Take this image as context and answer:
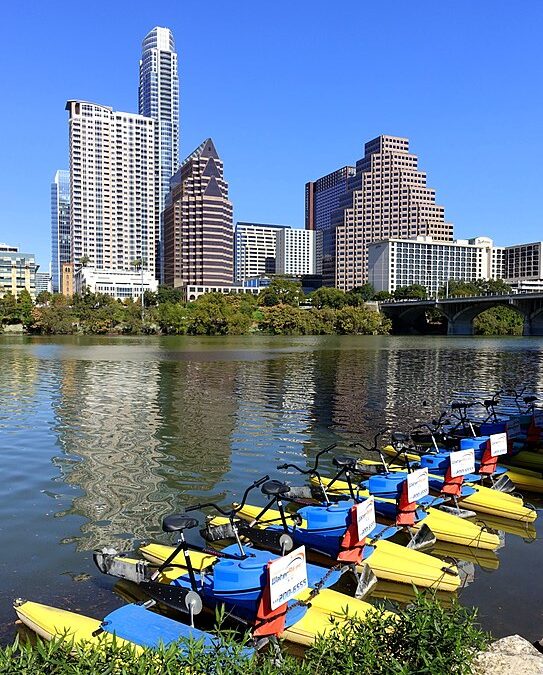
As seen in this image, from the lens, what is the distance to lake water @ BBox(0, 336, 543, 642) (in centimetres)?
1041

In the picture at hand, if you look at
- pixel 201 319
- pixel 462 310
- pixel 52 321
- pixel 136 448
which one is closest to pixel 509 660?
pixel 136 448

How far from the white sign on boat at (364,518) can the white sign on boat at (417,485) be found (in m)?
1.70

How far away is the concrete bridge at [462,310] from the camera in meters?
116

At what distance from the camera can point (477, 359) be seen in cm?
6103

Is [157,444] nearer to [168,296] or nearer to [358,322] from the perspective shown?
[358,322]

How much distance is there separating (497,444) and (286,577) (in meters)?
9.24

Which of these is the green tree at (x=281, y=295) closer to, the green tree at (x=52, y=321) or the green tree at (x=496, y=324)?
the green tree at (x=496, y=324)

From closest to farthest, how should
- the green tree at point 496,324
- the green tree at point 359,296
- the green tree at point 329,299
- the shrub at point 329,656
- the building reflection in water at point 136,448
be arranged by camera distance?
1. the shrub at point 329,656
2. the building reflection in water at point 136,448
3. the green tree at point 496,324
4. the green tree at point 329,299
5. the green tree at point 359,296

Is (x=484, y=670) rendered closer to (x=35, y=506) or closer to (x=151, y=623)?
(x=151, y=623)

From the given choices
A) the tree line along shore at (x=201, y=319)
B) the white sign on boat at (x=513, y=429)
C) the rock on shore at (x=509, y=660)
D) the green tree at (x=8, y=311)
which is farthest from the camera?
the green tree at (x=8, y=311)

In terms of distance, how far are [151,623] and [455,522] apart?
6.80 metres

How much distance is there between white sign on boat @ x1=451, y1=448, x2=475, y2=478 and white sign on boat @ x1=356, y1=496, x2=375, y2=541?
3792 millimetres

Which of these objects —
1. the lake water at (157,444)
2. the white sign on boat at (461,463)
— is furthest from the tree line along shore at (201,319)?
the white sign on boat at (461,463)

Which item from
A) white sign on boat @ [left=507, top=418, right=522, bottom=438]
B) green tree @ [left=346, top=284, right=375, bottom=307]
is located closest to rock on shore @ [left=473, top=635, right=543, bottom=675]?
white sign on boat @ [left=507, top=418, right=522, bottom=438]
